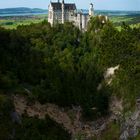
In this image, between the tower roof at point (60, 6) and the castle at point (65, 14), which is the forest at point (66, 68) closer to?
the castle at point (65, 14)

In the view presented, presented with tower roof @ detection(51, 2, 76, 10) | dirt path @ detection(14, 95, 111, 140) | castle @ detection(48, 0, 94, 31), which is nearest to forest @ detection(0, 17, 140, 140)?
dirt path @ detection(14, 95, 111, 140)

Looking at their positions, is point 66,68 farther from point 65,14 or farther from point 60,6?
point 60,6

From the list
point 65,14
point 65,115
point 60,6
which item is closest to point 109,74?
point 65,115

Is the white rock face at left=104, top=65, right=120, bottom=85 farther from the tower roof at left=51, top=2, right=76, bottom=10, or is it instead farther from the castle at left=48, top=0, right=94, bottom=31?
the tower roof at left=51, top=2, right=76, bottom=10

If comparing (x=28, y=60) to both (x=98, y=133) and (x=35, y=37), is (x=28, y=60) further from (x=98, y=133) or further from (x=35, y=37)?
(x=98, y=133)

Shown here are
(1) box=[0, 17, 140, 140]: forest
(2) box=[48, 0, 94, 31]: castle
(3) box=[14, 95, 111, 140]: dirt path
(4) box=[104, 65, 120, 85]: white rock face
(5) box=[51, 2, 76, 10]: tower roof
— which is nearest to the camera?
(3) box=[14, 95, 111, 140]: dirt path

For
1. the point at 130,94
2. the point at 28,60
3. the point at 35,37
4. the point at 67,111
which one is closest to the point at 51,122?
the point at 67,111
